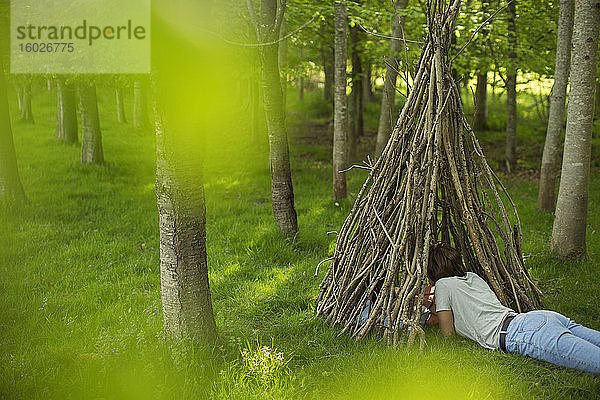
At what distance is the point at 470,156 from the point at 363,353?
1864 mm

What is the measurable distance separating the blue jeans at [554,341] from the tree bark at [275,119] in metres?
3.37

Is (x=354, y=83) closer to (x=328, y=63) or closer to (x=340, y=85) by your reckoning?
(x=328, y=63)

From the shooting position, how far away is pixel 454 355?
3803mm

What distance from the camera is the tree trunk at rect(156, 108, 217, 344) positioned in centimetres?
356

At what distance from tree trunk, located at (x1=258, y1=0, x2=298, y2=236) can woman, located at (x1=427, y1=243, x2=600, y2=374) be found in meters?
2.66

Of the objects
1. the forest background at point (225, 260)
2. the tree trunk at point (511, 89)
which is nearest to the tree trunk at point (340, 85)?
the forest background at point (225, 260)

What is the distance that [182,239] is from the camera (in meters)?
3.67

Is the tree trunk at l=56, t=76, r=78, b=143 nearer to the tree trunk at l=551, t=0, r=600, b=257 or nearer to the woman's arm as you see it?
the tree trunk at l=551, t=0, r=600, b=257

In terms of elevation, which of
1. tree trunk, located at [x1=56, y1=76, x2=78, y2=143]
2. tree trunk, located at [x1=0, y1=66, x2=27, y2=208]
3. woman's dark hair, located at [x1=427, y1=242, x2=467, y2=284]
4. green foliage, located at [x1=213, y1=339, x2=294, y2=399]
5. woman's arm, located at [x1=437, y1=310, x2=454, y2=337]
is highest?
tree trunk, located at [x1=56, y1=76, x2=78, y2=143]

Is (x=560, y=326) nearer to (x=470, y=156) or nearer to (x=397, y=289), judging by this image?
(x=397, y=289)

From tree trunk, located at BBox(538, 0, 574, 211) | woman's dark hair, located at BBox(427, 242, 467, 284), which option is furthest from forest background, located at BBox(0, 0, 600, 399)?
woman's dark hair, located at BBox(427, 242, 467, 284)

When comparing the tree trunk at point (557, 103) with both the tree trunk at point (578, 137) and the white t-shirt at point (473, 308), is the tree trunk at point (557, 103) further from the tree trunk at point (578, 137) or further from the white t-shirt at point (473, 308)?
the white t-shirt at point (473, 308)

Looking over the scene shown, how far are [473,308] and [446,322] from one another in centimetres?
23

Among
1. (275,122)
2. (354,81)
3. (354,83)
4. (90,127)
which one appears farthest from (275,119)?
(354,83)
